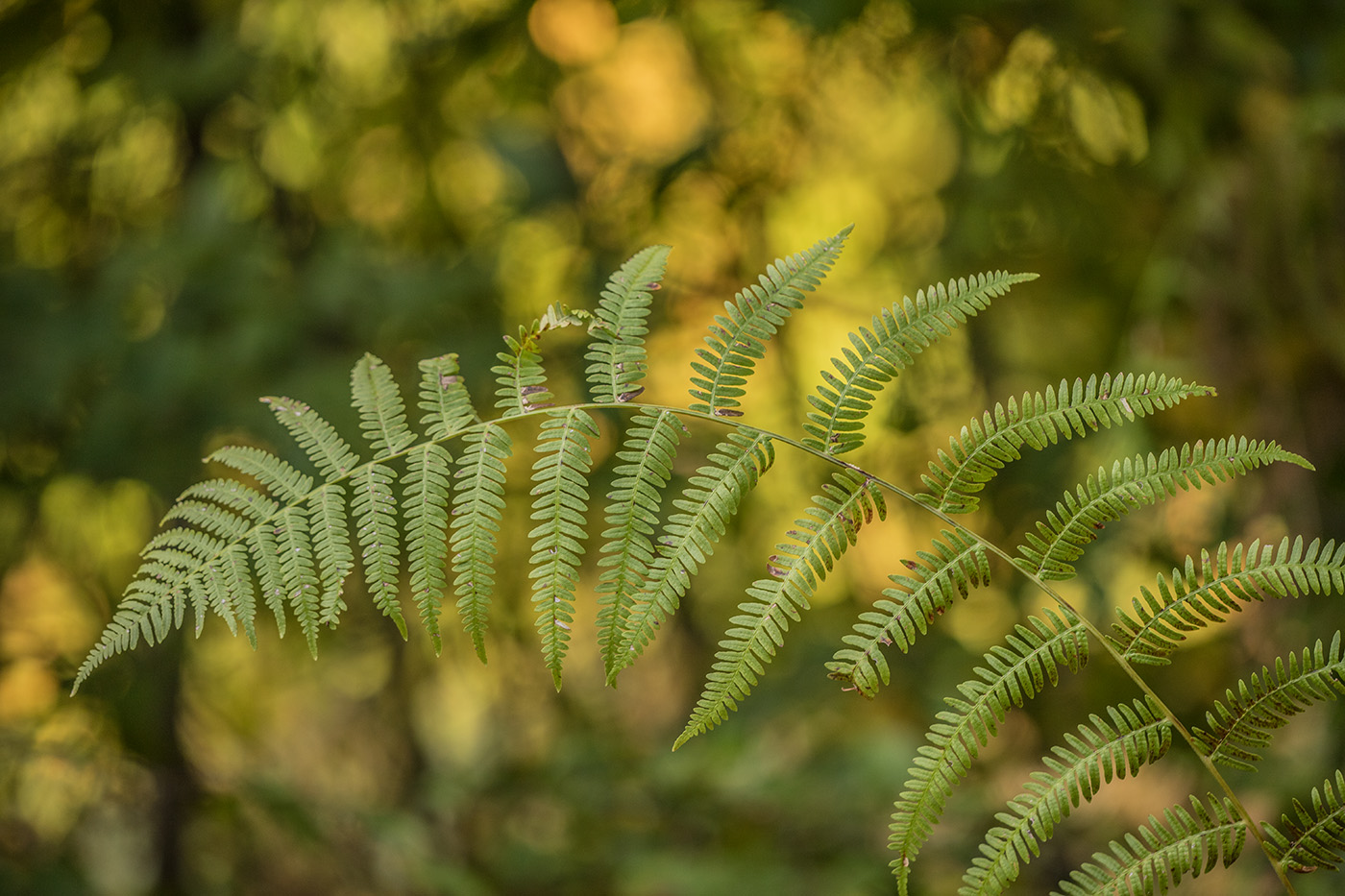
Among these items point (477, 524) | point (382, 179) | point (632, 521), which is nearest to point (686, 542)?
point (632, 521)

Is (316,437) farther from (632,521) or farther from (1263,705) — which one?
(1263,705)

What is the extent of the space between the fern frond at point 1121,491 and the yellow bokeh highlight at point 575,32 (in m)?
3.15

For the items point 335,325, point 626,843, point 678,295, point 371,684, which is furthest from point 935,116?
point 371,684

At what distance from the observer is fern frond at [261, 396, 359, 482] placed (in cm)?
106

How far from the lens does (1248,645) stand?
2176 millimetres

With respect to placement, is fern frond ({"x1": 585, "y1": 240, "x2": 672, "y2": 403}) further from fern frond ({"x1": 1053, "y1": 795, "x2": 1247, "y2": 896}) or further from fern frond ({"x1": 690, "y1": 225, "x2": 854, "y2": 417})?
fern frond ({"x1": 1053, "y1": 795, "x2": 1247, "y2": 896})

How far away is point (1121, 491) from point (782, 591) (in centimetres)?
35

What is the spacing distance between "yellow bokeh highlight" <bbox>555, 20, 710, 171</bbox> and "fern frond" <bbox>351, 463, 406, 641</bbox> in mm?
3196

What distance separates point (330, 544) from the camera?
996 millimetres

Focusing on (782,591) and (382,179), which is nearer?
(782,591)

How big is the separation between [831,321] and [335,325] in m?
2.23

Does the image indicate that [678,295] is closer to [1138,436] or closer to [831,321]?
[831,321]

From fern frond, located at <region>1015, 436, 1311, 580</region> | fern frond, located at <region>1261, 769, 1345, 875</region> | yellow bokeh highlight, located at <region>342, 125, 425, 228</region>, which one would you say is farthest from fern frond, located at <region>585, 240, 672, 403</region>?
yellow bokeh highlight, located at <region>342, 125, 425, 228</region>

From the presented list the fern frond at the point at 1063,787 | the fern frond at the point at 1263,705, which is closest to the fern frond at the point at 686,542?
the fern frond at the point at 1063,787
